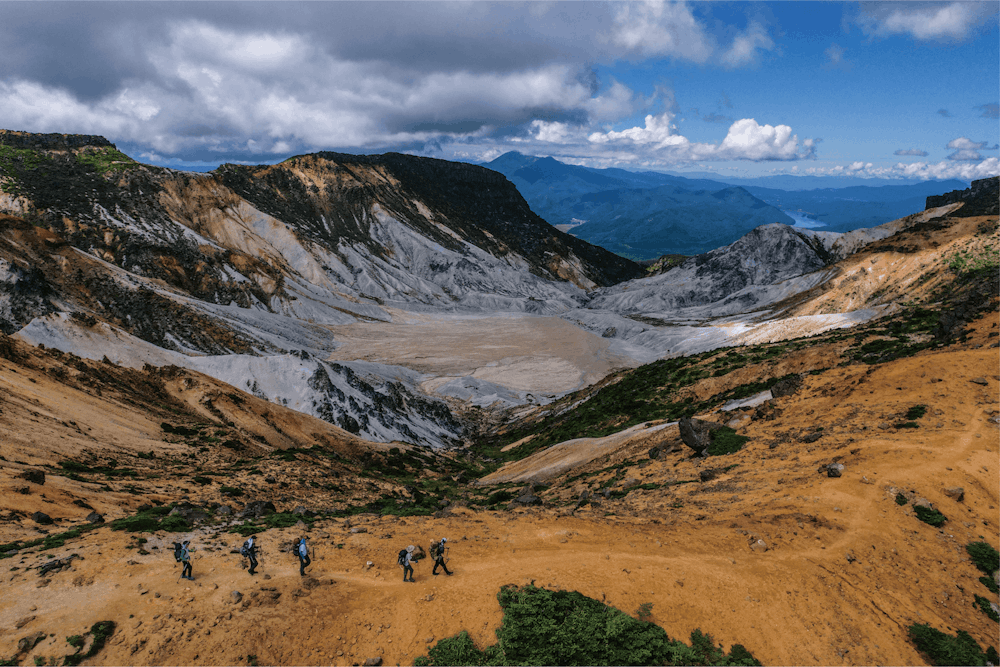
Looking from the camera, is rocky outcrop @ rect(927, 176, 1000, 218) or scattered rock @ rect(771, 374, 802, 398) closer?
scattered rock @ rect(771, 374, 802, 398)

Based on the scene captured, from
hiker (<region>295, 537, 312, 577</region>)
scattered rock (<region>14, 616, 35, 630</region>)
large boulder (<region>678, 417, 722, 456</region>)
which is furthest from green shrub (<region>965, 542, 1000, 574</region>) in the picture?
scattered rock (<region>14, 616, 35, 630</region>)

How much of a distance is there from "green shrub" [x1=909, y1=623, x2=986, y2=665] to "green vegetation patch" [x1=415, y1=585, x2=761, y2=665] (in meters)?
3.98

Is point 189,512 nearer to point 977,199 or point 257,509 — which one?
point 257,509

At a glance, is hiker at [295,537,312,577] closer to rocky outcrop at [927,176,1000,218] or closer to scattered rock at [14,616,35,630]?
scattered rock at [14,616,35,630]

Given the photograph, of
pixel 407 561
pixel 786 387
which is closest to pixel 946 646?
pixel 407 561

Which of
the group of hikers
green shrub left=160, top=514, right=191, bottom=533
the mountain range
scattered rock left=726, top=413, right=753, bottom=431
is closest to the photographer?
the mountain range

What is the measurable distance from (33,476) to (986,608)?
3030 centimetres

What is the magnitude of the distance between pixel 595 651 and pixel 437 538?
804cm

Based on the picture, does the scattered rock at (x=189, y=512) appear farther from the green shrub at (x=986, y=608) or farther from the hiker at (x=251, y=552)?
the green shrub at (x=986, y=608)

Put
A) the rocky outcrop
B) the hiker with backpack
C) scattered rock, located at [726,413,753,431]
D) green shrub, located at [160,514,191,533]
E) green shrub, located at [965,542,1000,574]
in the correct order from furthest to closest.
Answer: the rocky outcrop
scattered rock, located at [726,413,753,431]
green shrub, located at [160,514,191,533]
the hiker with backpack
green shrub, located at [965,542,1000,574]

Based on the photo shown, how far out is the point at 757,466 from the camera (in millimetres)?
20531

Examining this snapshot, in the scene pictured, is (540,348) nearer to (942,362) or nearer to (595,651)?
(942,362)

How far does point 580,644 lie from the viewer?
11508 millimetres

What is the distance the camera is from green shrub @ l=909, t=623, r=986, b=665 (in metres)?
10.9
